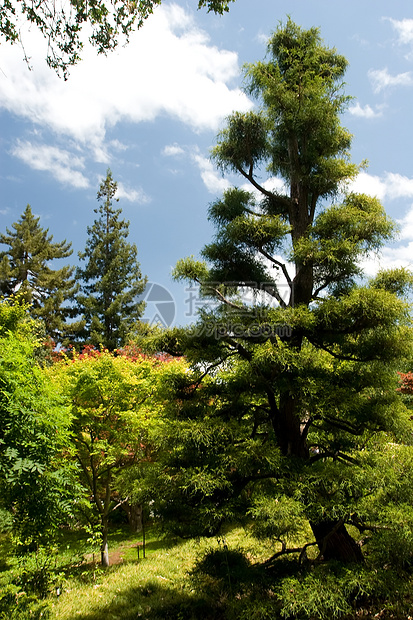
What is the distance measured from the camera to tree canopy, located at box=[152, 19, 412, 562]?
4355mm

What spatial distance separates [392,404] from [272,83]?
5336mm

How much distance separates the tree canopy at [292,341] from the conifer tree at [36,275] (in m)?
18.5

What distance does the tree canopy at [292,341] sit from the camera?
436 centimetres

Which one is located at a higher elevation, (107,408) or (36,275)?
(36,275)

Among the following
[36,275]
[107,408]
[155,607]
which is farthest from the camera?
[36,275]

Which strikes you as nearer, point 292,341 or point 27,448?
point 27,448

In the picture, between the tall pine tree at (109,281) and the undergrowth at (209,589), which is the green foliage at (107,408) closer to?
the undergrowth at (209,589)

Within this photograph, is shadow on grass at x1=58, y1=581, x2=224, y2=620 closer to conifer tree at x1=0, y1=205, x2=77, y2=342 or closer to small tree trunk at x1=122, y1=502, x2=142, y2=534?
small tree trunk at x1=122, y1=502, x2=142, y2=534

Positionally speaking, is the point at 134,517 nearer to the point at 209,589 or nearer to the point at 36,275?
the point at 209,589

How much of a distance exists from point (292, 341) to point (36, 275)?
2196 centimetres

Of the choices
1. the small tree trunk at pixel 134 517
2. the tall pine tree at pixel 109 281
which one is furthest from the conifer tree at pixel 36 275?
the small tree trunk at pixel 134 517

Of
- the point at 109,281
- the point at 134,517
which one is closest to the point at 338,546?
the point at 134,517

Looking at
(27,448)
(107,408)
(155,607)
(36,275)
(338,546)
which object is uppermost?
(36,275)

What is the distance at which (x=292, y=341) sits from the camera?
17.0 ft
